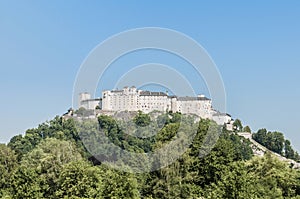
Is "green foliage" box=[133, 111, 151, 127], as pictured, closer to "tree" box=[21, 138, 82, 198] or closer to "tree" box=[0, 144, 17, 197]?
"tree" box=[0, 144, 17, 197]

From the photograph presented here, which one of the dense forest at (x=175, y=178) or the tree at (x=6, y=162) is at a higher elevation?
the tree at (x=6, y=162)

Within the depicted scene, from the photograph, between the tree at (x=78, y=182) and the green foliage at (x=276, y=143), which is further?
the green foliage at (x=276, y=143)

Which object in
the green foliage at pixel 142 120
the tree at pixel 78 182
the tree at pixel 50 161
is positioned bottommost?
the tree at pixel 78 182

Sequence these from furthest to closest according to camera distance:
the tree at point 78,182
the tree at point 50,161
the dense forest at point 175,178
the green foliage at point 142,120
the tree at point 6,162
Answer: the green foliage at point 142,120, the tree at point 6,162, the tree at point 50,161, the tree at point 78,182, the dense forest at point 175,178

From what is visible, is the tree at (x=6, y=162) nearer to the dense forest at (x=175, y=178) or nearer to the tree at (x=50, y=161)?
the tree at (x=50, y=161)

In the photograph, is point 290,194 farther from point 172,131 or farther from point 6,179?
point 6,179

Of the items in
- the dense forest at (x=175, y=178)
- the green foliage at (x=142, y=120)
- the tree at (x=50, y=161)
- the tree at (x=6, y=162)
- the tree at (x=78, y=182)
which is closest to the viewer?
the dense forest at (x=175, y=178)

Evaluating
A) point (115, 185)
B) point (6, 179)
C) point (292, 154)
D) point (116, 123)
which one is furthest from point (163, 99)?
point (115, 185)

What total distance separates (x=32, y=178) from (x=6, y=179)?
13.5 metres

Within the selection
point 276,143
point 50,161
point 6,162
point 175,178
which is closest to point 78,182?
point 175,178

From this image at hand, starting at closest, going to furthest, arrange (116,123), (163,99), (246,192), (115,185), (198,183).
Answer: (246,192), (115,185), (198,183), (116,123), (163,99)

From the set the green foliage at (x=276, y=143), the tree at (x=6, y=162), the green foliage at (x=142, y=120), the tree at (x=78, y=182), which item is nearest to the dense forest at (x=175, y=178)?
the tree at (x=78, y=182)

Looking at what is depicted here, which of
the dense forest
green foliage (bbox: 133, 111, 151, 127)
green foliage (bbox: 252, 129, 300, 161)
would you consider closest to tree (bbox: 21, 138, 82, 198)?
the dense forest

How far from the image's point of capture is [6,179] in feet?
125
